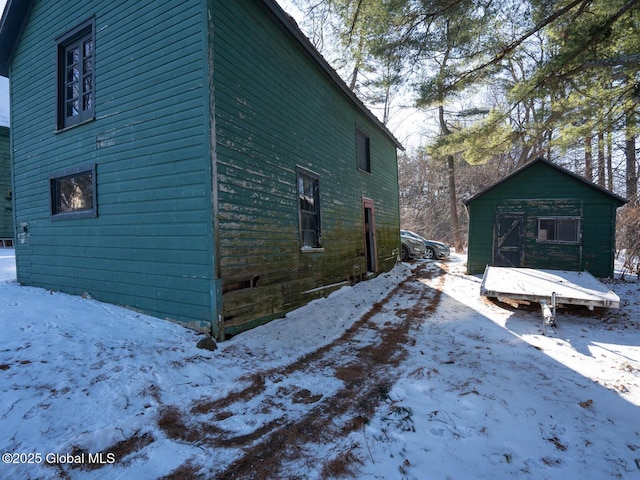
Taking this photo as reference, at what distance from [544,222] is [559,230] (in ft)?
1.60

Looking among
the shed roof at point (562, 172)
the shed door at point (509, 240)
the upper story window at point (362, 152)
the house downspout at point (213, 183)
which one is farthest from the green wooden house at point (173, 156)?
the shed roof at point (562, 172)

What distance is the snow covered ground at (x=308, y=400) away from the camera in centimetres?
229

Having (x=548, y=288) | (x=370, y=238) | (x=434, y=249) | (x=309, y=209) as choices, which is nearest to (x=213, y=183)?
(x=309, y=209)

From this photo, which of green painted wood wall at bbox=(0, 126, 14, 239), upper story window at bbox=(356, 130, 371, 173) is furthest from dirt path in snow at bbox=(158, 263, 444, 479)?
green painted wood wall at bbox=(0, 126, 14, 239)

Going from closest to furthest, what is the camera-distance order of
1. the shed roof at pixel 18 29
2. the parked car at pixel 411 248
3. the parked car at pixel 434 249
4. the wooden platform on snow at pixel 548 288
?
the wooden platform on snow at pixel 548 288, the shed roof at pixel 18 29, the parked car at pixel 411 248, the parked car at pixel 434 249

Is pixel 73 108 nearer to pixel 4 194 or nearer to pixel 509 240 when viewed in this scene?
pixel 509 240

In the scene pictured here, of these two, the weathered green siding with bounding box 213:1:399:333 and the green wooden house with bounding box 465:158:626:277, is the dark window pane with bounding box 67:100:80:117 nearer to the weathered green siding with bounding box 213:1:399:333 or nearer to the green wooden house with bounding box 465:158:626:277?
the weathered green siding with bounding box 213:1:399:333

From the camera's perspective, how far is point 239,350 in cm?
440

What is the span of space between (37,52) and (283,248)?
265 inches

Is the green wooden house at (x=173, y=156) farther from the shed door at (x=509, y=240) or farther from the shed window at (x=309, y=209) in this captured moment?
the shed door at (x=509, y=240)

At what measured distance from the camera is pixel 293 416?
2926 millimetres

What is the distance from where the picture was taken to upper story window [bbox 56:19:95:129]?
6.02m

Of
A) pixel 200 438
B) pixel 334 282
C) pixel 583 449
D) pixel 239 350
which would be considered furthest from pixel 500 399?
pixel 334 282

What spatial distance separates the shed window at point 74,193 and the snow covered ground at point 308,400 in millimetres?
1701
